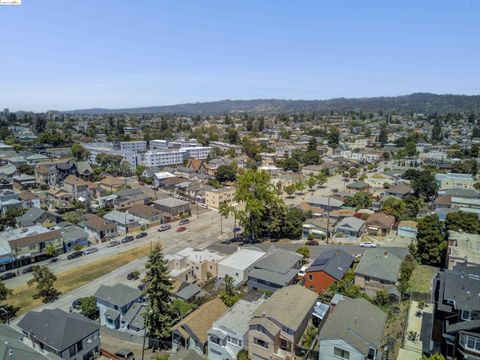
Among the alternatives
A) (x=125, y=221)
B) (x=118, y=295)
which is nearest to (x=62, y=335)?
(x=118, y=295)

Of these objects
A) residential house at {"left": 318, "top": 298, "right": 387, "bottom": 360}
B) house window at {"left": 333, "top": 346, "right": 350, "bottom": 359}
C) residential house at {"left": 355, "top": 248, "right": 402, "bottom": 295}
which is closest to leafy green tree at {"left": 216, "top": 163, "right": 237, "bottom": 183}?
residential house at {"left": 355, "top": 248, "right": 402, "bottom": 295}

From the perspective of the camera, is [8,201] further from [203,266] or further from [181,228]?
[203,266]

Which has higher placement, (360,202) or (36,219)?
(36,219)

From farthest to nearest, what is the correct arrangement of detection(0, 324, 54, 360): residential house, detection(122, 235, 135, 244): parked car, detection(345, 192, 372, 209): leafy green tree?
detection(345, 192, 372, 209): leafy green tree, detection(122, 235, 135, 244): parked car, detection(0, 324, 54, 360): residential house

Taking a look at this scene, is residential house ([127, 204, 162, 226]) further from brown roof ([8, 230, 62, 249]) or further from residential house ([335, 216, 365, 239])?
residential house ([335, 216, 365, 239])

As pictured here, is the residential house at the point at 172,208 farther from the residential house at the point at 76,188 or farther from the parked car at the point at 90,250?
the residential house at the point at 76,188

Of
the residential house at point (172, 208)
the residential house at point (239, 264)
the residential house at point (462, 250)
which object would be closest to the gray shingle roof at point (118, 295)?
the residential house at point (239, 264)
